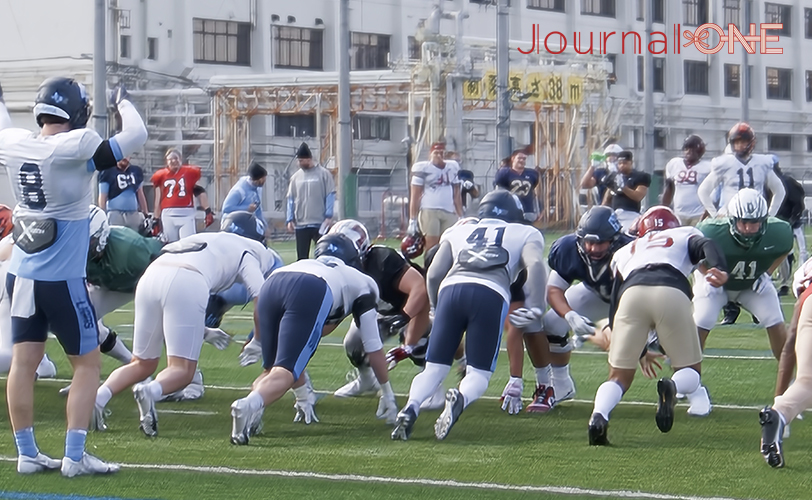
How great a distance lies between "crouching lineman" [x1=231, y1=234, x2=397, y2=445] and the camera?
6711 millimetres

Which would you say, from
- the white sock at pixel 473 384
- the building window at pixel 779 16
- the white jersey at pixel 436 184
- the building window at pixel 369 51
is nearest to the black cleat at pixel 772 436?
the white sock at pixel 473 384

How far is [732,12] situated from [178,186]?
1486 inches

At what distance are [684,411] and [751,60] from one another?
149 ft

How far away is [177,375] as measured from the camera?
7.00m

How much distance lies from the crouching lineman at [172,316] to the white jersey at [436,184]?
964 cm

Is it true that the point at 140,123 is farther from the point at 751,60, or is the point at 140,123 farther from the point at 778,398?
the point at 751,60

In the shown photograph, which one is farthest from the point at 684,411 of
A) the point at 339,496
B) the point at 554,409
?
the point at 339,496

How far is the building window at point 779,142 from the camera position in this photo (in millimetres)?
49781

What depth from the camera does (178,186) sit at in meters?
16.7

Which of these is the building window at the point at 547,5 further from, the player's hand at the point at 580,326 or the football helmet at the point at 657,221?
the player's hand at the point at 580,326

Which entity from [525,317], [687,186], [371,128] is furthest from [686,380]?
[371,128]

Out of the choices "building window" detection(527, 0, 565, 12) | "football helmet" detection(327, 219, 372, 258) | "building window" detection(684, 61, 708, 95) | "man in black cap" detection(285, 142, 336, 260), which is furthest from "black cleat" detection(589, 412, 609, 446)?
"building window" detection(684, 61, 708, 95)

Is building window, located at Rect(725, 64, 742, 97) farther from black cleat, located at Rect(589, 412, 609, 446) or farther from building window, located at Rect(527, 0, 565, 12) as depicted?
black cleat, located at Rect(589, 412, 609, 446)

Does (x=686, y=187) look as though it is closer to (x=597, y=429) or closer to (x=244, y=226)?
(x=244, y=226)
